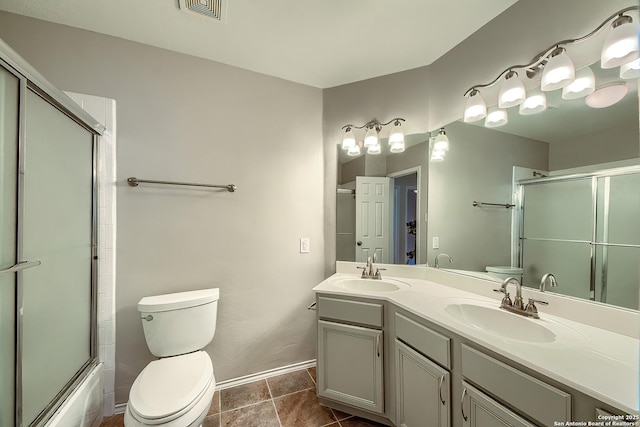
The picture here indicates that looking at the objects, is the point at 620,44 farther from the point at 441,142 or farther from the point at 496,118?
the point at 441,142

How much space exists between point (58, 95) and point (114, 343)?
1.46 m

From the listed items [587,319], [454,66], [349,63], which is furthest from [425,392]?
[349,63]

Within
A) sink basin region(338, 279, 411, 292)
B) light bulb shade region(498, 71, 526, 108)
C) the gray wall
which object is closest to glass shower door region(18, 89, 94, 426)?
the gray wall

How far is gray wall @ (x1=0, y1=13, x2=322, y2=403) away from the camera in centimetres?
154

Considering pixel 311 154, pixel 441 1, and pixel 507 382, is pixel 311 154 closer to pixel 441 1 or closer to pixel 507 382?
pixel 441 1

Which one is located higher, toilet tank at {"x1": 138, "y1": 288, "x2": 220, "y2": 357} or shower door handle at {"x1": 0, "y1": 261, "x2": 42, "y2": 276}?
shower door handle at {"x1": 0, "y1": 261, "x2": 42, "y2": 276}

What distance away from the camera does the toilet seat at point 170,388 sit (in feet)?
3.37

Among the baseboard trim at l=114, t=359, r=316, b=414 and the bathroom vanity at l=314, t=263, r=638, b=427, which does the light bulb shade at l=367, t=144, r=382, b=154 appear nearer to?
the bathroom vanity at l=314, t=263, r=638, b=427

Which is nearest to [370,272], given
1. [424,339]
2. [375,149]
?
[424,339]

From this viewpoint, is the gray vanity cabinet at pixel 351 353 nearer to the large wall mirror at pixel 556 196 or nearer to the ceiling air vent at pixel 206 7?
the large wall mirror at pixel 556 196

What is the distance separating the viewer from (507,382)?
0.83m

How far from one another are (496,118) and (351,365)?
5.65 ft

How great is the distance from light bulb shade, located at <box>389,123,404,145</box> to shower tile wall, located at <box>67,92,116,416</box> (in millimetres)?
1949

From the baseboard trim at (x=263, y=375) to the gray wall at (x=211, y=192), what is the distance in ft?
0.15
